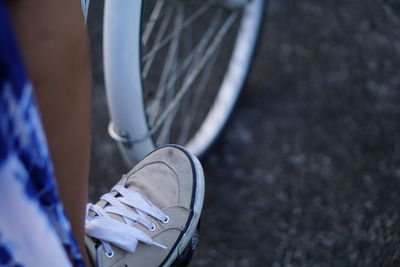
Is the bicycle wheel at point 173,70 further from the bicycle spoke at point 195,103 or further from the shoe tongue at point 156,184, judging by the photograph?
the shoe tongue at point 156,184

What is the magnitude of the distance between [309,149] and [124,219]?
66 cm

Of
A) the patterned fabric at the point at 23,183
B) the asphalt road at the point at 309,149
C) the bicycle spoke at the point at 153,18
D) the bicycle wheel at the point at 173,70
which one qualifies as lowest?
the asphalt road at the point at 309,149

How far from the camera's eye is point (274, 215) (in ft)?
3.83

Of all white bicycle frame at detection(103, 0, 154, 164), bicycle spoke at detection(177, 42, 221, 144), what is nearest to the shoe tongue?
white bicycle frame at detection(103, 0, 154, 164)

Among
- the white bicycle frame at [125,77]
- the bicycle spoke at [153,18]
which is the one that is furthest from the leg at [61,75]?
the bicycle spoke at [153,18]

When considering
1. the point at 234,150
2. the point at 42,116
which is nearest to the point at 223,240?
Answer: the point at 234,150

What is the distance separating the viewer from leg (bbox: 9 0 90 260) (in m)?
0.46

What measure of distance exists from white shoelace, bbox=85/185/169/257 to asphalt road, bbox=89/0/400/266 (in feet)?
1.20

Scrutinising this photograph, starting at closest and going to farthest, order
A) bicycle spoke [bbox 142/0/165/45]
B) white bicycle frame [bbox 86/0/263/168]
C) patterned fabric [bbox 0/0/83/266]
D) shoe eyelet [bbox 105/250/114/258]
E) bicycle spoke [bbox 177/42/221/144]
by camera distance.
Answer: patterned fabric [bbox 0/0/83/266] < shoe eyelet [bbox 105/250/114/258] < white bicycle frame [bbox 86/0/263/168] < bicycle spoke [bbox 142/0/165/45] < bicycle spoke [bbox 177/42/221/144]

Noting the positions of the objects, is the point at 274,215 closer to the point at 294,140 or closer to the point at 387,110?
the point at 294,140

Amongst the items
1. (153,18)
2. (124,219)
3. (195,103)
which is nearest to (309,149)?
(195,103)

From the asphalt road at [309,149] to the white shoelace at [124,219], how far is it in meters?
0.37

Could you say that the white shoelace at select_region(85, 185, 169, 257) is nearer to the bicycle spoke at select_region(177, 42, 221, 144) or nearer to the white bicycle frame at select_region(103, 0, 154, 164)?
the white bicycle frame at select_region(103, 0, 154, 164)

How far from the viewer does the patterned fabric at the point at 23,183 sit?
44 centimetres
